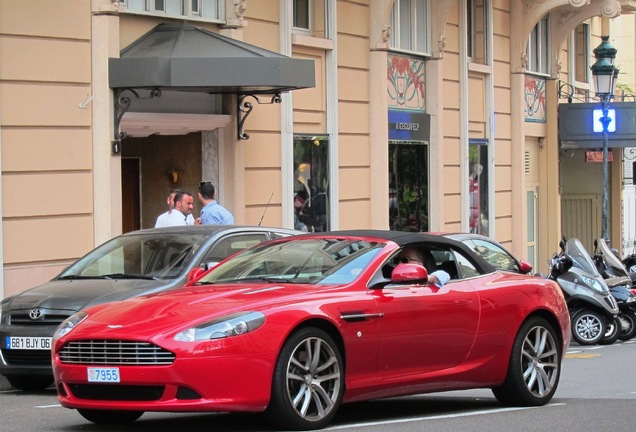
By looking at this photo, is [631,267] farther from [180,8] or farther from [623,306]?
[180,8]

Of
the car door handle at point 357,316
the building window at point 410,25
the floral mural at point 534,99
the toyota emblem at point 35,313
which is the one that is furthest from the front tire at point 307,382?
the floral mural at point 534,99

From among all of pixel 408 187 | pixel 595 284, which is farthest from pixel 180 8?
pixel 408 187

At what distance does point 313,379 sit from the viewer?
9375 millimetres

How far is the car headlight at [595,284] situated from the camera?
20641mm

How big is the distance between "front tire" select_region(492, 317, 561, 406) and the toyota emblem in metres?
4.10

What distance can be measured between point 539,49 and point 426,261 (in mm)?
21765

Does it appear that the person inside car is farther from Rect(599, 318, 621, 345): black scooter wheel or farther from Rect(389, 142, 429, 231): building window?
Rect(389, 142, 429, 231): building window

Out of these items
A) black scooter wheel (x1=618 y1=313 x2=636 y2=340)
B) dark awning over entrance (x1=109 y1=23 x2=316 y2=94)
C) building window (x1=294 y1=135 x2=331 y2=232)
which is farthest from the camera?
building window (x1=294 y1=135 x2=331 y2=232)

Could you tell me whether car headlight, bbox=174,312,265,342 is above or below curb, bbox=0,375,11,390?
above

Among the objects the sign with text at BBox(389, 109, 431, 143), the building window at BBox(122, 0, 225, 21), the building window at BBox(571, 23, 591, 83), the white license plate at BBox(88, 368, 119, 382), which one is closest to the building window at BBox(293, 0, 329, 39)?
the building window at BBox(122, 0, 225, 21)

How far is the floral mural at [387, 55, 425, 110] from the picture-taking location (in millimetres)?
24747

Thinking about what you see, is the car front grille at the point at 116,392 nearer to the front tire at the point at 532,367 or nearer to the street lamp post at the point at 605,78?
the front tire at the point at 532,367

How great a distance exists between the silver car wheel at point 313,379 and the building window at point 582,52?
26897 mm

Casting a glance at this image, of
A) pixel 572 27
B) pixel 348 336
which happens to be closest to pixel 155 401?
pixel 348 336
